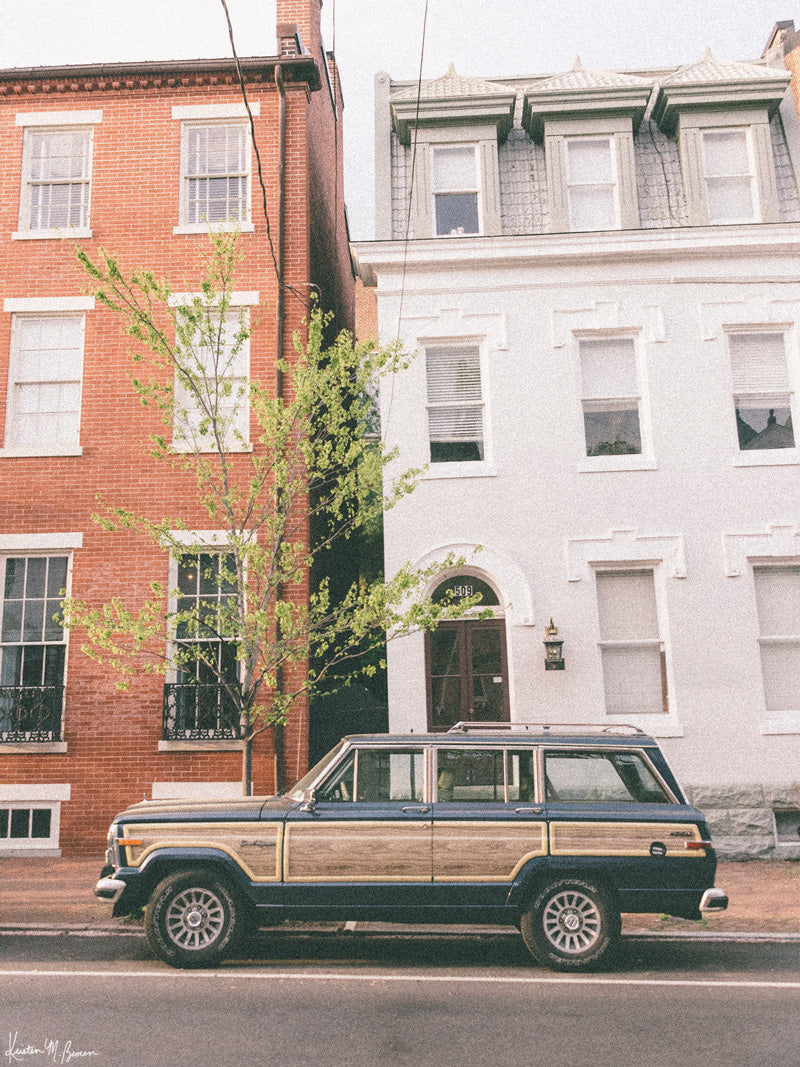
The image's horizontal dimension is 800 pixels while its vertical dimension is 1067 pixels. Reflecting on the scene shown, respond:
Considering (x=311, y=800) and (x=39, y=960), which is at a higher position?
(x=311, y=800)

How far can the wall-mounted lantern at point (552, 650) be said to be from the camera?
11820 millimetres

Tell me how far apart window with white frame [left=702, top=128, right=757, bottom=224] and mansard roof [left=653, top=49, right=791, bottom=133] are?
404mm

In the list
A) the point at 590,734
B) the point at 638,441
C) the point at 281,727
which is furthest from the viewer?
the point at 638,441

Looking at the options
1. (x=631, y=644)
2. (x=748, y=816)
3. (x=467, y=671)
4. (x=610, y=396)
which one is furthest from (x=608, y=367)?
(x=748, y=816)

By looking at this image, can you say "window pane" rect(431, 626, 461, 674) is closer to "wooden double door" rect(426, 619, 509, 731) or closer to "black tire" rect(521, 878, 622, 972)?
"wooden double door" rect(426, 619, 509, 731)

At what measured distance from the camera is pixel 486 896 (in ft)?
22.2

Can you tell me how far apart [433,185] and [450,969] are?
11.0 m

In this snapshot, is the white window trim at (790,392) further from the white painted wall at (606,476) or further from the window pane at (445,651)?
the window pane at (445,651)

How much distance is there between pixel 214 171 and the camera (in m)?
13.5

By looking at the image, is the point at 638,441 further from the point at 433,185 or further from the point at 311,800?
the point at 311,800

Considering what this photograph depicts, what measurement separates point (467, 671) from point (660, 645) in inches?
106

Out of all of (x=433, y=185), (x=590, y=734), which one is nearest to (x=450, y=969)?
(x=590, y=734)

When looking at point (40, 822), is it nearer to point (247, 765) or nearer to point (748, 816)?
point (247, 765)

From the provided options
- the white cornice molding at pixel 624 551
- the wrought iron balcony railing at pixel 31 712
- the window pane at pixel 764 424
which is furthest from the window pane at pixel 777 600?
the wrought iron balcony railing at pixel 31 712
